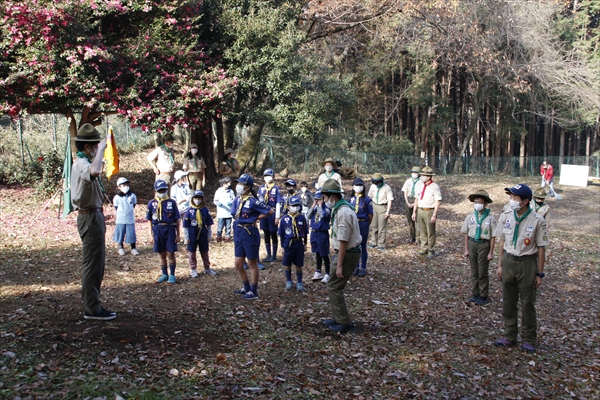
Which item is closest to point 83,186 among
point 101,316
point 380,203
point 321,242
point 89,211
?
point 89,211

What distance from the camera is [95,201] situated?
23.0 feet

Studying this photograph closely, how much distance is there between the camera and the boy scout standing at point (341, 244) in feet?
25.1

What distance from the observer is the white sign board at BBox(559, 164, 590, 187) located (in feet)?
113

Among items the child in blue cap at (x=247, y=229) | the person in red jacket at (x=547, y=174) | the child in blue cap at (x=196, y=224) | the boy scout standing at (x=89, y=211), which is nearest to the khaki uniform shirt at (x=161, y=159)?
the child in blue cap at (x=196, y=224)

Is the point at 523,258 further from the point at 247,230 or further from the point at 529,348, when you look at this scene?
the point at 247,230

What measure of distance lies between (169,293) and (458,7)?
20.0 meters

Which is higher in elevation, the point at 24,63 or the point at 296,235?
the point at 24,63

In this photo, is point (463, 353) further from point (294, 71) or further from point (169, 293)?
point (294, 71)

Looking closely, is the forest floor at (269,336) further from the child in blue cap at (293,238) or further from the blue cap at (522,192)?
the blue cap at (522,192)

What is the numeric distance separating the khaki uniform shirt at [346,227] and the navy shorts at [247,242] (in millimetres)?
1653

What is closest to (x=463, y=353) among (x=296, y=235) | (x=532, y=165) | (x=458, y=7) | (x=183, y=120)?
(x=296, y=235)

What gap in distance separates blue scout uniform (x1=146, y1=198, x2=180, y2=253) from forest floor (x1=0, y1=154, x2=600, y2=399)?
2.36 feet

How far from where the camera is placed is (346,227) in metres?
7.65

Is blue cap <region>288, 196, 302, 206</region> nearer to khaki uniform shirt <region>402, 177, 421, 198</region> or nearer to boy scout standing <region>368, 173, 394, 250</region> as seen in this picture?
boy scout standing <region>368, 173, 394, 250</region>
